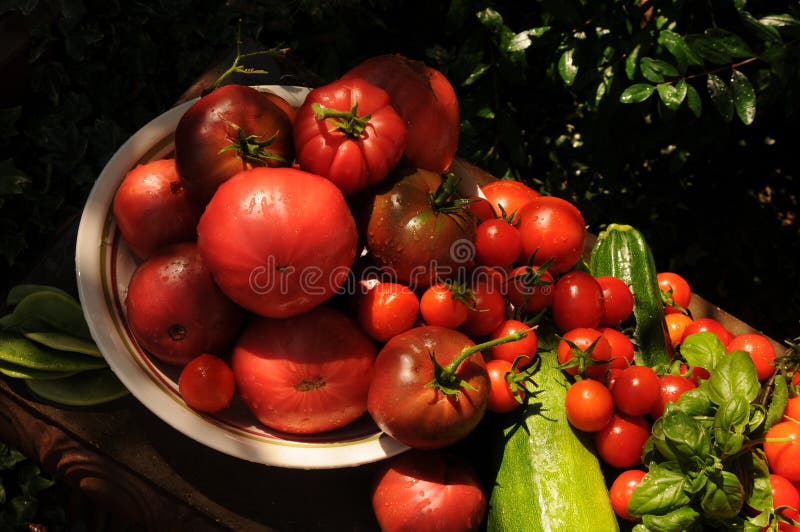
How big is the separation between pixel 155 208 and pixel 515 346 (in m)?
0.85

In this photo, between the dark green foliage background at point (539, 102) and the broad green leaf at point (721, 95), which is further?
the dark green foliage background at point (539, 102)

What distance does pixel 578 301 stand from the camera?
65.9 inches

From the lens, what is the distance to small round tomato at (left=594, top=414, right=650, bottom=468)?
160 cm

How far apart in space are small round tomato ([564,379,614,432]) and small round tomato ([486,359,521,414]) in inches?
4.9

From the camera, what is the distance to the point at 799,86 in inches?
71.3

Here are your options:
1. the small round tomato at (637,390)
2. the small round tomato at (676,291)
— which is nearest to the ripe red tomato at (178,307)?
the small round tomato at (637,390)

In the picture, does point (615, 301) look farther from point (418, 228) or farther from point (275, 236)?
point (275, 236)

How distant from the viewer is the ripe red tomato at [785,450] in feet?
5.11

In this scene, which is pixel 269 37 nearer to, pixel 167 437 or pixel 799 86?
pixel 167 437

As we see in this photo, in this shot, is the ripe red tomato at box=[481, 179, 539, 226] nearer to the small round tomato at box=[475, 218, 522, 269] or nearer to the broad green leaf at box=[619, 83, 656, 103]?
the small round tomato at box=[475, 218, 522, 269]

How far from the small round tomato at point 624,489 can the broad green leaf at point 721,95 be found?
2.99 feet

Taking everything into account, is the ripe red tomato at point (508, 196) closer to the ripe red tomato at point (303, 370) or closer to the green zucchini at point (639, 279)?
the green zucchini at point (639, 279)

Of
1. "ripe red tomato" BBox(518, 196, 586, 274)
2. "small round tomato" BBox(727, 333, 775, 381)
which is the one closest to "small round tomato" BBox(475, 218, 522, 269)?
"ripe red tomato" BBox(518, 196, 586, 274)

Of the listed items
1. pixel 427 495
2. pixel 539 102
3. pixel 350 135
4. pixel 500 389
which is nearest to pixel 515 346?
pixel 500 389
